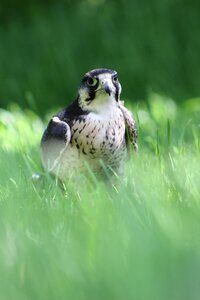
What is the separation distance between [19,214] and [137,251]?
0.81 meters

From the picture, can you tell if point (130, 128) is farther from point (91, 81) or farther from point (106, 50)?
point (106, 50)

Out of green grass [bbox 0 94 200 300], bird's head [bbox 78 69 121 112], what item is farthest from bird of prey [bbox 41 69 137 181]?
green grass [bbox 0 94 200 300]

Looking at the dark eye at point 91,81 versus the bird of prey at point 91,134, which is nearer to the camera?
the bird of prey at point 91,134

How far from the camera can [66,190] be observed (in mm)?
3686

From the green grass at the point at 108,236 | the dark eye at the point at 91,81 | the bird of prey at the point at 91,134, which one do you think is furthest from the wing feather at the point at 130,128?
the green grass at the point at 108,236

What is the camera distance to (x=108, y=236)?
2.47 meters

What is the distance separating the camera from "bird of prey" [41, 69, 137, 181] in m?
3.99

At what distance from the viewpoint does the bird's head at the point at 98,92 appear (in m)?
4.06

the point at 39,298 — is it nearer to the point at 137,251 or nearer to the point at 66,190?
the point at 137,251

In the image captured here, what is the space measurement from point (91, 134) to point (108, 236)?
155 cm

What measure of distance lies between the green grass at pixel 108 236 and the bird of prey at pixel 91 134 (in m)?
0.20

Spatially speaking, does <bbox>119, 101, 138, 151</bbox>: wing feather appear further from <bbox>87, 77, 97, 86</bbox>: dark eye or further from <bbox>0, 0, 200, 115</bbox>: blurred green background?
<bbox>0, 0, 200, 115</bbox>: blurred green background

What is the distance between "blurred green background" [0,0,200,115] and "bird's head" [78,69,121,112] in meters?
4.96

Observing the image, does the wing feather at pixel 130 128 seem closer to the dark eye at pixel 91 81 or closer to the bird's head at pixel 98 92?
the bird's head at pixel 98 92
